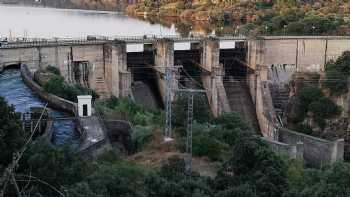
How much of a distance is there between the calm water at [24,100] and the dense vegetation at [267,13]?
3494 centimetres

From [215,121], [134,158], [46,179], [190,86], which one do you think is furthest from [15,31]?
[46,179]

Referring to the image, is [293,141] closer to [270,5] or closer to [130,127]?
[130,127]

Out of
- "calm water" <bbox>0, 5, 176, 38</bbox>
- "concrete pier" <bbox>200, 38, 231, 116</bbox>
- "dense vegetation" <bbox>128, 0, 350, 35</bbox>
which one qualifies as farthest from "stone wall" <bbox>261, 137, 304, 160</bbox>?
"calm water" <bbox>0, 5, 176, 38</bbox>

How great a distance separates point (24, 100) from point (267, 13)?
60048 millimetres

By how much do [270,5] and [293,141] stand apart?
207 feet

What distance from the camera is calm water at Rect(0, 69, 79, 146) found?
80.8ft

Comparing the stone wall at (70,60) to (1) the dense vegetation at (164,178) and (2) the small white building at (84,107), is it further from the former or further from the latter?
(1) the dense vegetation at (164,178)

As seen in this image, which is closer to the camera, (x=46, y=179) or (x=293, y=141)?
(x=46, y=179)

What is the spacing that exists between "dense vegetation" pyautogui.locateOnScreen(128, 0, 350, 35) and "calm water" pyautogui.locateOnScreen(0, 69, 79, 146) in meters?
34.9

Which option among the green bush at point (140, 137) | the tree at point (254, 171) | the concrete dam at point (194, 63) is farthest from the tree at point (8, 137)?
the concrete dam at point (194, 63)

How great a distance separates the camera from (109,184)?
1498 cm

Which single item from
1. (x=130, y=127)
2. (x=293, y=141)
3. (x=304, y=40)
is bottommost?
(x=293, y=141)

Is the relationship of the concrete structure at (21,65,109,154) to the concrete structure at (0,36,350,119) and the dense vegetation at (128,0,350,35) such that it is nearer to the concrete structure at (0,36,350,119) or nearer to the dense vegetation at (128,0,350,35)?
the concrete structure at (0,36,350,119)

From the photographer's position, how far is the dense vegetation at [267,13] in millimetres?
61312
